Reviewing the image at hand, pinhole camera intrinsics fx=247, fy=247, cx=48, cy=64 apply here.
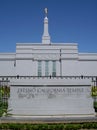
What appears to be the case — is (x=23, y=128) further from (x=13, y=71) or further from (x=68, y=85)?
(x=13, y=71)

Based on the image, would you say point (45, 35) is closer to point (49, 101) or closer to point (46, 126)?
point (49, 101)

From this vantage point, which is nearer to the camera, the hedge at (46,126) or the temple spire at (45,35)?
the hedge at (46,126)

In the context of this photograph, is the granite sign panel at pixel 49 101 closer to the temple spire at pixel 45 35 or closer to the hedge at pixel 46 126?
the hedge at pixel 46 126

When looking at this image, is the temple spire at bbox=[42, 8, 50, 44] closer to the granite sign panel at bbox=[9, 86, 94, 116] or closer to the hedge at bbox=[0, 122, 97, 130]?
the granite sign panel at bbox=[9, 86, 94, 116]

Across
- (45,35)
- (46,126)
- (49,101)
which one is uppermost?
(45,35)

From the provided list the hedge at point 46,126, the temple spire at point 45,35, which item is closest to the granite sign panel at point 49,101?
the hedge at point 46,126

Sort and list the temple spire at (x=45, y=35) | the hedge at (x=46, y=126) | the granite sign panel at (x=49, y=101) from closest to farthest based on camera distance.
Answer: the hedge at (x=46, y=126)
the granite sign panel at (x=49, y=101)
the temple spire at (x=45, y=35)

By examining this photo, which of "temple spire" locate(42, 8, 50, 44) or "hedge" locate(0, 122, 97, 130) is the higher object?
"temple spire" locate(42, 8, 50, 44)

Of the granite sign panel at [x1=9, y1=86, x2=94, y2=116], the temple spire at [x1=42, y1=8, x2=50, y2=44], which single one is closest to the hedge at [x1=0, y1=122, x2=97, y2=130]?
the granite sign panel at [x1=9, y1=86, x2=94, y2=116]

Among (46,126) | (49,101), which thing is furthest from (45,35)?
(46,126)

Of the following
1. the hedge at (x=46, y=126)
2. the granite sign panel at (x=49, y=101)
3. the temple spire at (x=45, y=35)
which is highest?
the temple spire at (x=45, y=35)

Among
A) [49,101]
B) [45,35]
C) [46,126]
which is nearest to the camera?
[46,126]

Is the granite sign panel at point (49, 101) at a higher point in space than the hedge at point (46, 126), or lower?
higher

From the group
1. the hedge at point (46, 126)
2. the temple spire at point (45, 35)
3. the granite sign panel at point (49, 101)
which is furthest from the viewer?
the temple spire at point (45, 35)
